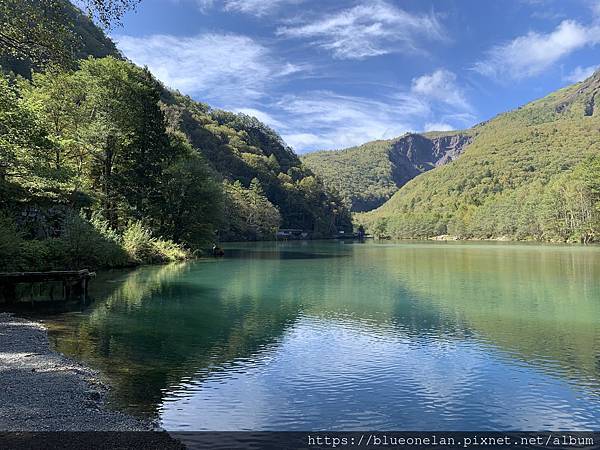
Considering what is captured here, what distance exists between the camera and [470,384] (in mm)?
11125

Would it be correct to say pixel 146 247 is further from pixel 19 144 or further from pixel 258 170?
pixel 258 170

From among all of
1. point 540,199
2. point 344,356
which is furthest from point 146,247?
point 540,199

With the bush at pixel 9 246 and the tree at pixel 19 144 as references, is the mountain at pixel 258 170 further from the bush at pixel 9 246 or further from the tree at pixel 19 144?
the bush at pixel 9 246

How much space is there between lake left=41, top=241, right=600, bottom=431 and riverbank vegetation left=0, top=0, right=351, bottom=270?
652cm

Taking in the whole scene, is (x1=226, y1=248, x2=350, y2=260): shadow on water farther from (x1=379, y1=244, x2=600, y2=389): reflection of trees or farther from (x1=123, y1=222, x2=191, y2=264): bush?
(x1=379, y1=244, x2=600, y2=389): reflection of trees

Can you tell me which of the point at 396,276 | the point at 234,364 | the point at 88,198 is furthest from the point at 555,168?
the point at 234,364

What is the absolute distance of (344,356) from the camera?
13.5 metres

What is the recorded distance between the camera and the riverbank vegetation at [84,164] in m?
14.0

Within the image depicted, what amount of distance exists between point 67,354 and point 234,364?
423cm

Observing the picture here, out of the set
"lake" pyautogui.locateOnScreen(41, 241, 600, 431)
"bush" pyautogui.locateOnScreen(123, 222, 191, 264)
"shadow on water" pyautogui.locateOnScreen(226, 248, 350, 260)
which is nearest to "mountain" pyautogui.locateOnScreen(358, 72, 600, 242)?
"shadow on water" pyautogui.locateOnScreen(226, 248, 350, 260)

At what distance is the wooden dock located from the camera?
67.2ft

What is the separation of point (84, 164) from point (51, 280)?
2235 cm

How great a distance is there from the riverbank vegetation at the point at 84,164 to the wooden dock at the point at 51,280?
2.55 m

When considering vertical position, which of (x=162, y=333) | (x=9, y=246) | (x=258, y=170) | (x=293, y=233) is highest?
(x=258, y=170)
